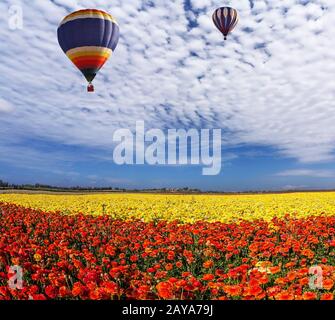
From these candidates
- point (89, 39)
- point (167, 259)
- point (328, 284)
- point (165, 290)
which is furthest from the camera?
point (89, 39)

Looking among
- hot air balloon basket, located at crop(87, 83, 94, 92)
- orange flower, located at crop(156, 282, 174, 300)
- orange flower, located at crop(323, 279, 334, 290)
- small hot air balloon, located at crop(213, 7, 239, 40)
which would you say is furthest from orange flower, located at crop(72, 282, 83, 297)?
small hot air balloon, located at crop(213, 7, 239, 40)

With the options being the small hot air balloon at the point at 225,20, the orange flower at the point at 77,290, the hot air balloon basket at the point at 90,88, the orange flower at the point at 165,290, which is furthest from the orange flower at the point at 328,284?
the small hot air balloon at the point at 225,20

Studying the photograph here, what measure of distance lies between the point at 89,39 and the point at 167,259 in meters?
12.2

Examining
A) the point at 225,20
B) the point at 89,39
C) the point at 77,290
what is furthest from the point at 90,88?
the point at 77,290

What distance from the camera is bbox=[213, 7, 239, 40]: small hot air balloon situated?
24.7 m

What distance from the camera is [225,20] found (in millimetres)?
24688

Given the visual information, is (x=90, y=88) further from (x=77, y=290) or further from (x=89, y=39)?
(x=77, y=290)

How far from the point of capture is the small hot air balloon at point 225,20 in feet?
80.9

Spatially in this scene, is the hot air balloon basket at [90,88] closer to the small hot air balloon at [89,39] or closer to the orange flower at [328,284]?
the small hot air balloon at [89,39]

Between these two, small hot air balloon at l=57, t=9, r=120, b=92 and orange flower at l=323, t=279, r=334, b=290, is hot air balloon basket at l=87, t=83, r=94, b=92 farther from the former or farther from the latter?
orange flower at l=323, t=279, r=334, b=290

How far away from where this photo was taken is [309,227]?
9.43 m

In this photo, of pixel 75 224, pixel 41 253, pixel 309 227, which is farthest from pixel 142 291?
pixel 75 224
